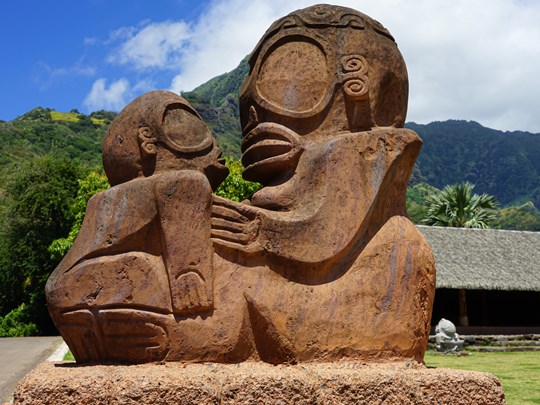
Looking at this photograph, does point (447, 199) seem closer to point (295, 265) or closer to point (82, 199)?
point (82, 199)

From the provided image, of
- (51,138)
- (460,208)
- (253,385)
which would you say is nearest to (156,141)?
(253,385)

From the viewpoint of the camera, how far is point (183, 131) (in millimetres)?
4223

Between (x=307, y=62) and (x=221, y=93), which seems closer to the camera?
(x=307, y=62)

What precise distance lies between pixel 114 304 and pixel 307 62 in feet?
6.56

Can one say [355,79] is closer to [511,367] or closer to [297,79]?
[297,79]

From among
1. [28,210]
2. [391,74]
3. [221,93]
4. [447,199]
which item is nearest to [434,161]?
[221,93]

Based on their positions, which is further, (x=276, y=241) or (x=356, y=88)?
(x=356, y=88)

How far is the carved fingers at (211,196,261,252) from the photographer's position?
3.86 meters

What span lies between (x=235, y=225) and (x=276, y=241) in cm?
26

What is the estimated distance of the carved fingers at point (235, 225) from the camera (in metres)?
3.86

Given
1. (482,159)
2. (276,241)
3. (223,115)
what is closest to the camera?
(276,241)

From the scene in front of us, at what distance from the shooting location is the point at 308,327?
3.79 metres

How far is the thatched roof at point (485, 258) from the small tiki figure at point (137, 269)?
657 inches

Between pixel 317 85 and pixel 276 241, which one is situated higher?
pixel 317 85
